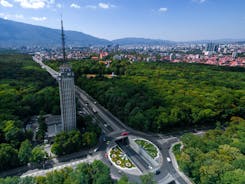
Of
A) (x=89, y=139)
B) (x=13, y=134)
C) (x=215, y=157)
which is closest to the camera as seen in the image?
(x=215, y=157)

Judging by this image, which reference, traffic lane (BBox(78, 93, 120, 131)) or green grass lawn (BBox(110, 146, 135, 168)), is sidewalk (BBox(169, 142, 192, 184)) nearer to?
green grass lawn (BBox(110, 146, 135, 168))

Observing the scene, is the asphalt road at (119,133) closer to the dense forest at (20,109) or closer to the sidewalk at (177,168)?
the sidewalk at (177,168)

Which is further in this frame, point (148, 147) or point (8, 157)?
point (148, 147)

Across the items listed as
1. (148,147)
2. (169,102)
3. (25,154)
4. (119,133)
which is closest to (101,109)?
(119,133)

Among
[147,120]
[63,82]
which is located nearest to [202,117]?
[147,120]

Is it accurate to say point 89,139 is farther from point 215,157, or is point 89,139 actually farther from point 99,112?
point 215,157
